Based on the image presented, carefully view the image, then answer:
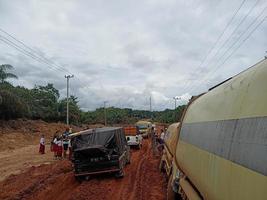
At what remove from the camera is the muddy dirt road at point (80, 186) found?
14.0m

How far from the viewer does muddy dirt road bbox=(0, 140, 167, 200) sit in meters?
14.0

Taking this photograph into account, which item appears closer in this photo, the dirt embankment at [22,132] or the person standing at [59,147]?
the person standing at [59,147]

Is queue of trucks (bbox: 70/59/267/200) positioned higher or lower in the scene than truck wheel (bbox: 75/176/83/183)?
higher

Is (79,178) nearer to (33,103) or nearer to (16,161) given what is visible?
(16,161)

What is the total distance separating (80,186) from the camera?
52.0 ft

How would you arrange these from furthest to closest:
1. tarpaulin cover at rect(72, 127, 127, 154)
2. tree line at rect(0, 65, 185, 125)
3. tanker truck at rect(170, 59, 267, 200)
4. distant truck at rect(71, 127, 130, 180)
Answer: tree line at rect(0, 65, 185, 125) → tarpaulin cover at rect(72, 127, 127, 154) → distant truck at rect(71, 127, 130, 180) → tanker truck at rect(170, 59, 267, 200)

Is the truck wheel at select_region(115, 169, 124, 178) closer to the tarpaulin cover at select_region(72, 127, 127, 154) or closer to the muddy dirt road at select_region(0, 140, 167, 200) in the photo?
the muddy dirt road at select_region(0, 140, 167, 200)

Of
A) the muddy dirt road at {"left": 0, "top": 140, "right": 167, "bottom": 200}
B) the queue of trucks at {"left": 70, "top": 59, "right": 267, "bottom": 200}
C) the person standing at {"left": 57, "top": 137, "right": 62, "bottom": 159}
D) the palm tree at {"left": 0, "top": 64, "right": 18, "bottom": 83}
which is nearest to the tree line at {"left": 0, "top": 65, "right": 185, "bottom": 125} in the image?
the palm tree at {"left": 0, "top": 64, "right": 18, "bottom": 83}

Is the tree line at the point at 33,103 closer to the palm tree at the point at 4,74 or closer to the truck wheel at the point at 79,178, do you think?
the palm tree at the point at 4,74

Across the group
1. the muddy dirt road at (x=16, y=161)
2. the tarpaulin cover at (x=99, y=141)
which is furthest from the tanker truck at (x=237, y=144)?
the muddy dirt road at (x=16, y=161)

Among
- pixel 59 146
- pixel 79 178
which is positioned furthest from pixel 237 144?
pixel 59 146

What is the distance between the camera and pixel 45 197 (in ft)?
46.1

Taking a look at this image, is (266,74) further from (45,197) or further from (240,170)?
(45,197)

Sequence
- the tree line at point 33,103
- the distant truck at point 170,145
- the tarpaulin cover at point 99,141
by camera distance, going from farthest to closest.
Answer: the tree line at point 33,103, the tarpaulin cover at point 99,141, the distant truck at point 170,145
